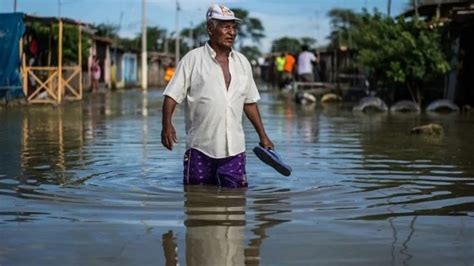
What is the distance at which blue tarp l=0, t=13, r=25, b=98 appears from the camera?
2158cm

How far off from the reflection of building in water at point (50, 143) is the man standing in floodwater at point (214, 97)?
5.20 feet

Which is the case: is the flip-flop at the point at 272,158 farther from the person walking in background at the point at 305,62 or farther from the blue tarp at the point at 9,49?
the person walking in background at the point at 305,62

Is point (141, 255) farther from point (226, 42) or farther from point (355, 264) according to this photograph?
point (226, 42)

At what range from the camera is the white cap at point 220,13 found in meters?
6.05

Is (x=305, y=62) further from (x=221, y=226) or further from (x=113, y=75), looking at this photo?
(x=221, y=226)

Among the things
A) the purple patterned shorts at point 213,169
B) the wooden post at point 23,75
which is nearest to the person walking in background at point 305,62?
the wooden post at point 23,75

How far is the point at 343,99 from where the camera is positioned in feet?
85.6

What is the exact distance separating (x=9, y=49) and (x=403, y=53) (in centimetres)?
1066

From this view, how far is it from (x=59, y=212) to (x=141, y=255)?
1499mm

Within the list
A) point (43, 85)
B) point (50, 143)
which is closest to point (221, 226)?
point (50, 143)

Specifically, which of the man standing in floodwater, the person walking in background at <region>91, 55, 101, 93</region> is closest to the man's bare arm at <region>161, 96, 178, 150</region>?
the man standing in floodwater

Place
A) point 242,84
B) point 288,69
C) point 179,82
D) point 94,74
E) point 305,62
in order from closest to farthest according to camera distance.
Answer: point 179,82 < point 242,84 < point 305,62 < point 288,69 < point 94,74

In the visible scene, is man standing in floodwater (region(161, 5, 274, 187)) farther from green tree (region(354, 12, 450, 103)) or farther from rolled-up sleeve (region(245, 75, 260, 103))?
green tree (region(354, 12, 450, 103))

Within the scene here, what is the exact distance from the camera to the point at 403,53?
1959 cm
